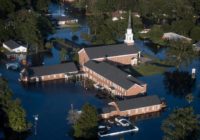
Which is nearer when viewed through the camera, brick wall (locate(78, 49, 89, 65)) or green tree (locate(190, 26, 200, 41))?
brick wall (locate(78, 49, 89, 65))

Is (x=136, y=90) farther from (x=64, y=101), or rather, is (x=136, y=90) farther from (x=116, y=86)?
(x=64, y=101)

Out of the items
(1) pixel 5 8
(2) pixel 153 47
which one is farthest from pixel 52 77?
(1) pixel 5 8

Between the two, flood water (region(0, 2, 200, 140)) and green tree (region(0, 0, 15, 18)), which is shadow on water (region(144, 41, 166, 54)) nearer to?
flood water (region(0, 2, 200, 140))

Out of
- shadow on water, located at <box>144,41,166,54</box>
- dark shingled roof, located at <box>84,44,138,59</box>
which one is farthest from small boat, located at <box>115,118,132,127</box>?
shadow on water, located at <box>144,41,166,54</box>

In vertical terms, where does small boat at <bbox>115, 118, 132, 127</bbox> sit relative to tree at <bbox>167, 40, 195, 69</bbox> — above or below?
below

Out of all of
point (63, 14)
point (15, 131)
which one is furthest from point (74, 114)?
point (63, 14)
